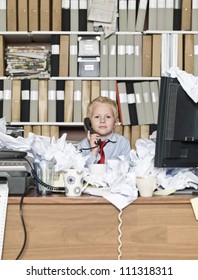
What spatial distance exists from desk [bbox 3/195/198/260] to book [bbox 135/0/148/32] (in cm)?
237

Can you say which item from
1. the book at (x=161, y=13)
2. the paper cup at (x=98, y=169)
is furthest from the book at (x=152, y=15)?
the paper cup at (x=98, y=169)

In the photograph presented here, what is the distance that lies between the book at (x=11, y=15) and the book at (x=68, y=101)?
21.8 inches

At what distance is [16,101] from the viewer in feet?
12.1

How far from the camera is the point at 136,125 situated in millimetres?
3672

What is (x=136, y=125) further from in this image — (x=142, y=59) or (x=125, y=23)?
(x=125, y=23)

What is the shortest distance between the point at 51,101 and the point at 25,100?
19 centimetres

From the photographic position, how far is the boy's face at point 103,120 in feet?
8.57

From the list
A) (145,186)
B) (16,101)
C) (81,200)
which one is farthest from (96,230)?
(16,101)

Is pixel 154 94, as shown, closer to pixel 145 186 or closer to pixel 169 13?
pixel 169 13

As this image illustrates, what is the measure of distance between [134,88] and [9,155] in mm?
2185

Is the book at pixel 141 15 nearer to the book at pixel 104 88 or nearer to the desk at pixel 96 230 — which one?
the book at pixel 104 88

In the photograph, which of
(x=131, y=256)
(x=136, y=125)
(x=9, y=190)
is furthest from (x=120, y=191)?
(x=136, y=125)
